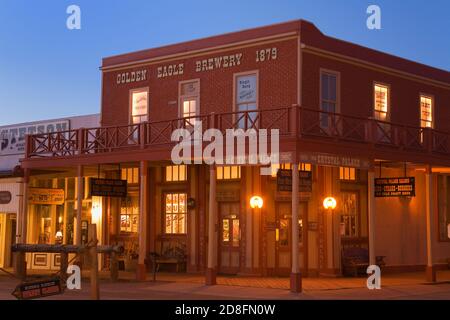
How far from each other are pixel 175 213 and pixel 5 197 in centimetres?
717

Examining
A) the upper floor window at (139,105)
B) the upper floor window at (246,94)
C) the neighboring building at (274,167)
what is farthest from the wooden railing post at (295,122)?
the upper floor window at (139,105)

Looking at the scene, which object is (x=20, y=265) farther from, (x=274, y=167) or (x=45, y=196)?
(x=274, y=167)

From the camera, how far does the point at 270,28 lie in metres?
21.7

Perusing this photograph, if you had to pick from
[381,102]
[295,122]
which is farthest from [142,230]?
[381,102]

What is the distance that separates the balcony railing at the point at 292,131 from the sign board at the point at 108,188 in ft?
3.69

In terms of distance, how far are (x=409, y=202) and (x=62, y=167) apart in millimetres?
12559

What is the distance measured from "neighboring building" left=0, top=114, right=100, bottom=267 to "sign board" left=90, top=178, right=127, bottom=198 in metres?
3.31

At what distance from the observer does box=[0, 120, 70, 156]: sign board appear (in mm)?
29844

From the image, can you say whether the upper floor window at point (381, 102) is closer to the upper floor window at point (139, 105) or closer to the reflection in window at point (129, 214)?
the upper floor window at point (139, 105)

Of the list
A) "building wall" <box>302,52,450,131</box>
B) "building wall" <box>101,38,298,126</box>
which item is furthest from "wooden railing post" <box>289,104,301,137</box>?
"building wall" <box>302,52,450,131</box>

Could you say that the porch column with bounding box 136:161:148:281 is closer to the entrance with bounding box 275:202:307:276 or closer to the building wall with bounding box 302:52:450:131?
the entrance with bounding box 275:202:307:276

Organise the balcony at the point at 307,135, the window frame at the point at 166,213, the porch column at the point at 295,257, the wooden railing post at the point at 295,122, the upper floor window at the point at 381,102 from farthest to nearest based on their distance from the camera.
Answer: the window frame at the point at 166,213, the upper floor window at the point at 381,102, the balcony at the point at 307,135, the wooden railing post at the point at 295,122, the porch column at the point at 295,257

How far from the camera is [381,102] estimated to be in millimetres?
23797

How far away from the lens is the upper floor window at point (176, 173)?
80.5 ft
